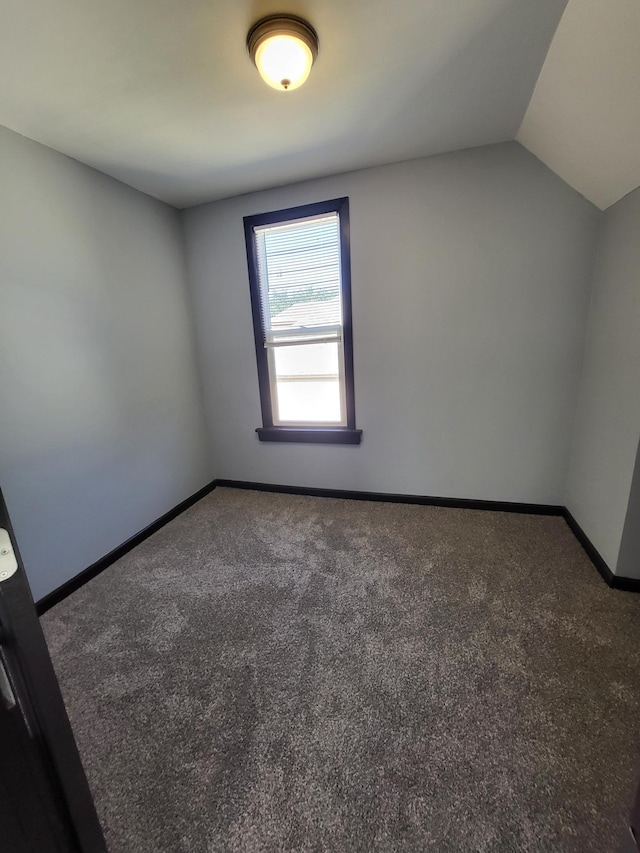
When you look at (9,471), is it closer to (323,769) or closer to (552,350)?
(323,769)

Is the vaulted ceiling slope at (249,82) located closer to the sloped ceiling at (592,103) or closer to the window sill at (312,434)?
the sloped ceiling at (592,103)

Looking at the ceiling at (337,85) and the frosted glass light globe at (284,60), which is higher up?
the ceiling at (337,85)

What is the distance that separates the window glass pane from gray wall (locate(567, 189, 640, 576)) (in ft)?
5.53

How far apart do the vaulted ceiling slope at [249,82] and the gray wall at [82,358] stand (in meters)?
0.28

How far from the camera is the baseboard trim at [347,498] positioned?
1875mm

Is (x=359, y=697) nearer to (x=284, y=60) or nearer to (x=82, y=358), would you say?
(x=82, y=358)

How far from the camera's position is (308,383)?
9.53 ft

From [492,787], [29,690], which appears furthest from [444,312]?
[29,690]

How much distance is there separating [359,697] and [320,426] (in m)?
1.95

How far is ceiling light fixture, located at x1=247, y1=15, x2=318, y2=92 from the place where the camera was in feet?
4.08

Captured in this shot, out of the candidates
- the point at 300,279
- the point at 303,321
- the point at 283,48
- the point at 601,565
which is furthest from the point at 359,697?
the point at 300,279

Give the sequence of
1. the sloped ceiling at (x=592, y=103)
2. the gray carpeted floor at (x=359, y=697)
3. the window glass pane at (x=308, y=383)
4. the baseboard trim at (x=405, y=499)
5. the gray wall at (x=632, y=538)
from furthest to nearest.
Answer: the window glass pane at (x=308, y=383), the baseboard trim at (x=405, y=499), the gray wall at (x=632, y=538), the sloped ceiling at (x=592, y=103), the gray carpeted floor at (x=359, y=697)

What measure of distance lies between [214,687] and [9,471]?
4.79ft

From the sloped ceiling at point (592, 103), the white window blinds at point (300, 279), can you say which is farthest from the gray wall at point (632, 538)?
the white window blinds at point (300, 279)
